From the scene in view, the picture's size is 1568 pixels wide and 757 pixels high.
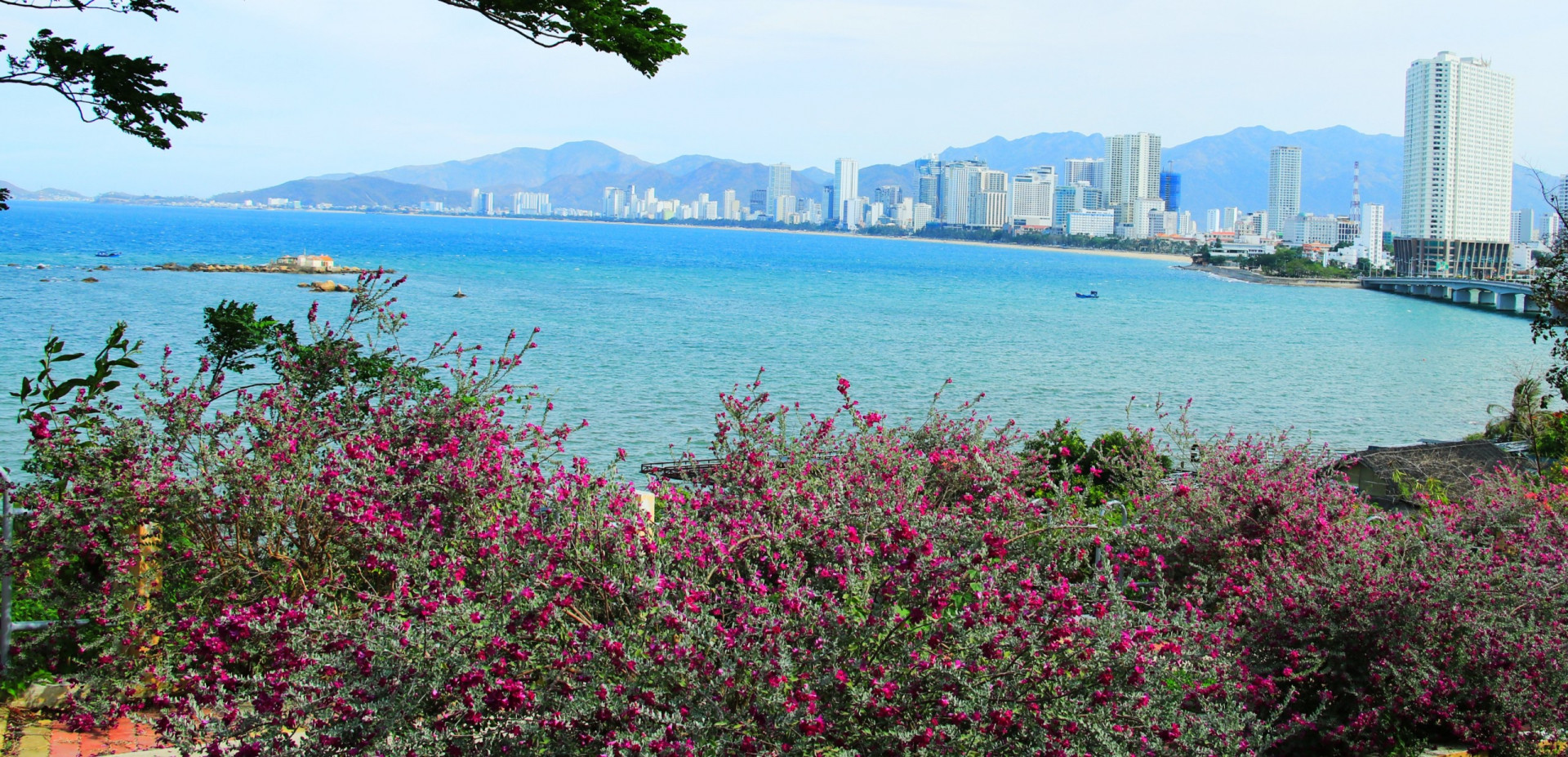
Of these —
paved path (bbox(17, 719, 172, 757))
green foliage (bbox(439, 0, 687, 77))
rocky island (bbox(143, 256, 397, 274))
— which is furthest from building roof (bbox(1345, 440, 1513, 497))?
rocky island (bbox(143, 256, 397, 274))

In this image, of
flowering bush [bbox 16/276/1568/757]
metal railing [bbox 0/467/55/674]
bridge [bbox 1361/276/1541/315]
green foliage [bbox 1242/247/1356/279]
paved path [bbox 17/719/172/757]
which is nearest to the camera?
flowering bush [bbox 16/276/1568/757]

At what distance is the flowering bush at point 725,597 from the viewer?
8.98 ft

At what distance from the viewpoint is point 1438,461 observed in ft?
37.9

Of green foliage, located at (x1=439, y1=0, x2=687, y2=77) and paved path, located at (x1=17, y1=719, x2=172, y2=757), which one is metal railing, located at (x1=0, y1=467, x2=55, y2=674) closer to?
paved path, located at (x1=17, y1=719, x2=172, y2=757)

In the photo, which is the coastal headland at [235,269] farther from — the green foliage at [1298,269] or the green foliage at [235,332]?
the green foliage at [1298,269]

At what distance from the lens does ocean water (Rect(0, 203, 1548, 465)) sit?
77.7 feet

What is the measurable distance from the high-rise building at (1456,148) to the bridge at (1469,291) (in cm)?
3855

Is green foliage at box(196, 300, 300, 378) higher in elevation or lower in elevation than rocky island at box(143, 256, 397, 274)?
lower

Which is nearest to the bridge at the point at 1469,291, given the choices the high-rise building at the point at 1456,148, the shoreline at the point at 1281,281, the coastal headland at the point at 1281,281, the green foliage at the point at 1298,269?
the shoreline at the point at 1281,281

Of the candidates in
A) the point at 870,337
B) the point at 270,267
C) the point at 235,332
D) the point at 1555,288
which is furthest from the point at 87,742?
the point at 270,267

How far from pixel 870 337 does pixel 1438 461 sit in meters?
27.3

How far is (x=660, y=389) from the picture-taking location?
77.9 feet

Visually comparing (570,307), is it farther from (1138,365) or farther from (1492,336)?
(1492,336)

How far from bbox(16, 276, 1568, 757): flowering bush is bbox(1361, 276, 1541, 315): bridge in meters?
65.0
